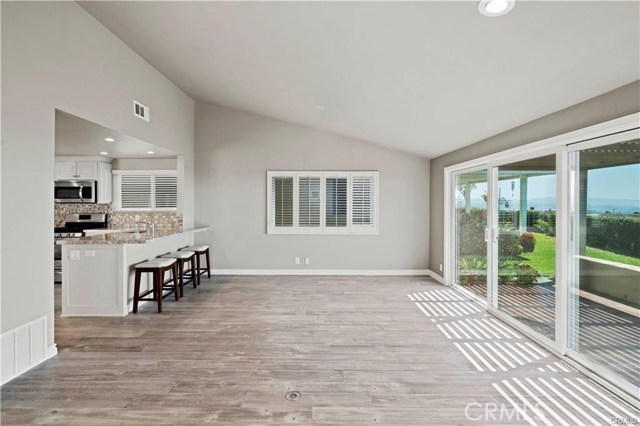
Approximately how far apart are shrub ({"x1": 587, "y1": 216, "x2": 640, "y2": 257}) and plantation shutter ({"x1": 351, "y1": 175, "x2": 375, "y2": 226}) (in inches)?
148

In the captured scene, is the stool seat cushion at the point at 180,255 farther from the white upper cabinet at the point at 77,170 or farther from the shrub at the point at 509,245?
the shrub at the point at 509,245

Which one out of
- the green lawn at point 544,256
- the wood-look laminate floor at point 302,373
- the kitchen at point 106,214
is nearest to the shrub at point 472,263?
the wood-look laminate floor at point 302,373

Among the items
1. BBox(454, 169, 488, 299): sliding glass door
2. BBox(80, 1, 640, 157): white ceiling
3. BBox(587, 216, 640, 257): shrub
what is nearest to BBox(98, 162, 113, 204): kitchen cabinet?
BBox(80, 1, 640, 157): white ceiling

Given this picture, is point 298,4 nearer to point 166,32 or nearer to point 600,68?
point 166,32

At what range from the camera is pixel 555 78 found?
2.36 metres

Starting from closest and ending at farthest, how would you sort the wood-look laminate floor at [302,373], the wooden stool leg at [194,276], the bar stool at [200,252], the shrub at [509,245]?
the wood-look laminate floor at [302,373], the shrub at [509,245], the wooden stool leg at [194,276], the bar stool at [200,252]

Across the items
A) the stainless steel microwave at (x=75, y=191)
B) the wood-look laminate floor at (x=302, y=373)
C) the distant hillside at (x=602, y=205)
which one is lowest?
the wood-look laminate floor at (x=302, y=373)

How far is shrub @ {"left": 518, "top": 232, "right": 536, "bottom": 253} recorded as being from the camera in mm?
3378

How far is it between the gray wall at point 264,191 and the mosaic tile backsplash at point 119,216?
1065 mm

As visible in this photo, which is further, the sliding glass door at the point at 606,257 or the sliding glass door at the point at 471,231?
the sliding glass door at the point at 471,231

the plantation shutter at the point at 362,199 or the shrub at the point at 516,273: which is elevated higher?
the plantation shutter at the point at 362,199

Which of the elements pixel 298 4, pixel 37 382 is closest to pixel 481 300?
pixel 298 4

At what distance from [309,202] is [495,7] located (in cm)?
466

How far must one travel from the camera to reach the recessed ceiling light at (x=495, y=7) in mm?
1819
